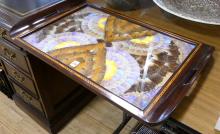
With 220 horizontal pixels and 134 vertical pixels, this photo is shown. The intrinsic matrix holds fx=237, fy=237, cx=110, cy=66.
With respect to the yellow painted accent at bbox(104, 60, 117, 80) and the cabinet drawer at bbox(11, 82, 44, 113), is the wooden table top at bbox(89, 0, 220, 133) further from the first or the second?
the cabinet drawer at bbox(11, 82, 44, 113)

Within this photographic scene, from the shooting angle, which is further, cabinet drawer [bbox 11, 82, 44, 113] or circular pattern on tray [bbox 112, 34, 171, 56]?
cabinet drawer [bbox 11, 82, 44, 113]

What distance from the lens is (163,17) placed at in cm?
98

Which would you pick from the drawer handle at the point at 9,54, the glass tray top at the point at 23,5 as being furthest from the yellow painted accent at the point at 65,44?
the drawer handle at the point at 9,54

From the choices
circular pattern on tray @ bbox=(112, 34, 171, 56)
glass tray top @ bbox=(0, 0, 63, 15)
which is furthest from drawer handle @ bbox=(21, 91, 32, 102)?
circular pattern on tray @ bbox=(112, 34, 171, 56)

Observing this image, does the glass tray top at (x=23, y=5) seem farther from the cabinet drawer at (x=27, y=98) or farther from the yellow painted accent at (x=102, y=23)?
the cabinet drawer at (x=27, y=98)

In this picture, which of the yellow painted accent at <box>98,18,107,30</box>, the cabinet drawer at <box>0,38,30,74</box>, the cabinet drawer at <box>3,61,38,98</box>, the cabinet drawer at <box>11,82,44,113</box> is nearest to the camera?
the yellow painted accent at <box>98,18,107,30</box>

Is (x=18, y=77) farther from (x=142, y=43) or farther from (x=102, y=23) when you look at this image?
(x=142, y=43)

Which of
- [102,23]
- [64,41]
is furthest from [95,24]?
[64,41]

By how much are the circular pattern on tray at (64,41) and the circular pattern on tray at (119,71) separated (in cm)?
10

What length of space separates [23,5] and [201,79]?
2.58ft

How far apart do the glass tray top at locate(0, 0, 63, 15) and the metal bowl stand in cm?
49

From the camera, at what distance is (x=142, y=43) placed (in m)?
0.79

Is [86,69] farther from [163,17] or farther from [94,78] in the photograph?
[163,17]

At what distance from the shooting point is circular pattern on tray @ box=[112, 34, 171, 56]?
30.0 inches
